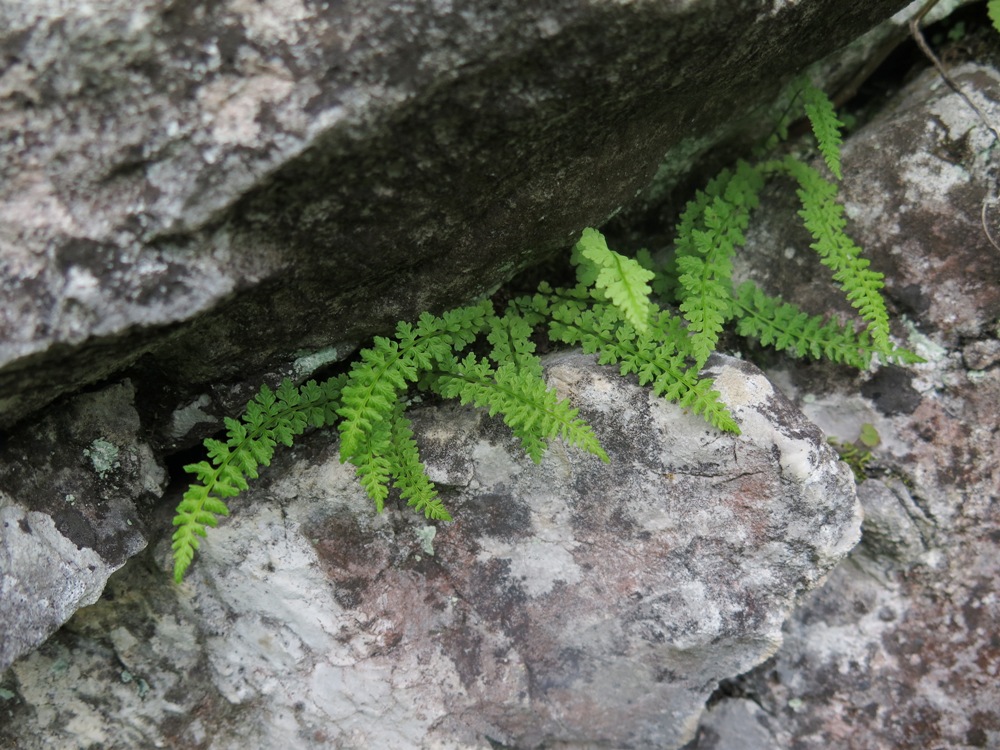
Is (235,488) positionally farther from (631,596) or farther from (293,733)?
(631,596)

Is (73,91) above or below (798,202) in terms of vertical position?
above

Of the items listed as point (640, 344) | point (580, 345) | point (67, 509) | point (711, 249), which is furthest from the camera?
point (580, 345)

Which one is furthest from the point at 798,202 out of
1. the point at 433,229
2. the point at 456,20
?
the point at 456,20

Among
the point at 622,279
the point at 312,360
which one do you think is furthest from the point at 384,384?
the point at 622,279

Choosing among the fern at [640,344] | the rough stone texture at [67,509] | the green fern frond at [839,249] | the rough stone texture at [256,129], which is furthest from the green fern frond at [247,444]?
the green fern frond at [839,249]

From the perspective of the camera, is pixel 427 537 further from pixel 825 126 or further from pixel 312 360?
pixel 825 126

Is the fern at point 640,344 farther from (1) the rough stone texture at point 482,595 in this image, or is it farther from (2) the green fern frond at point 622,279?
(2) the green fern frond at point 622,279

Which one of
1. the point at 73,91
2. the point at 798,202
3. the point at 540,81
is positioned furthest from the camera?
the point at 798,202
